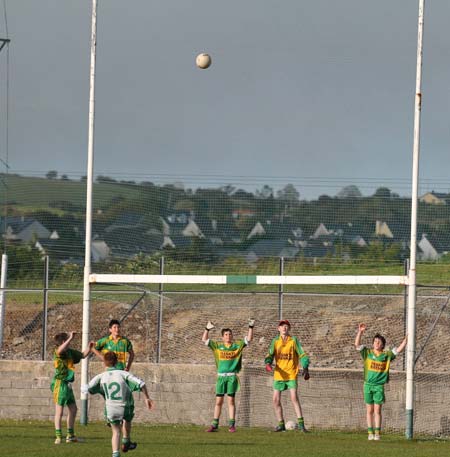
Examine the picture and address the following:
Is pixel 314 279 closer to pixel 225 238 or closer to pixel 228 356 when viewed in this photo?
pixel 228 356

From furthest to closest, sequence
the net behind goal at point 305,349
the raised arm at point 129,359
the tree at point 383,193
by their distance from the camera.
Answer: the tree at point 383,193, the net behind goal at point 305,349, the raised arm at point 129,359

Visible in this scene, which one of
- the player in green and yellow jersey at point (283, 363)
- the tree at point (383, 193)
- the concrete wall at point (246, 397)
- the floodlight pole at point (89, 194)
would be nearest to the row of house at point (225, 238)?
the tree at point (383, 193)

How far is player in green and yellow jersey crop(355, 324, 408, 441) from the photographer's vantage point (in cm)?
1786

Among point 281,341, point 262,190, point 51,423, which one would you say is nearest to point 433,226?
point 262,190

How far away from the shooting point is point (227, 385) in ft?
62.2

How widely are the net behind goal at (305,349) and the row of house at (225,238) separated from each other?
1.22 metres

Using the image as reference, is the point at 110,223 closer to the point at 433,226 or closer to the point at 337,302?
the point at 337,302

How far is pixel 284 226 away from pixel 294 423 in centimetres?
767

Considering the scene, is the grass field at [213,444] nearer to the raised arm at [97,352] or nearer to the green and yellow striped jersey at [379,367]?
the green and yellow striped jersey at [379,367]

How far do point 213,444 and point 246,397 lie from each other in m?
4.22

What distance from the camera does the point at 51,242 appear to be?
28531 mm

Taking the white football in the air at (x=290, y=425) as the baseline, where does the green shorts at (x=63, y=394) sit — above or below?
above

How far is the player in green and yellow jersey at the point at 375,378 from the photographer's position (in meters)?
17.9

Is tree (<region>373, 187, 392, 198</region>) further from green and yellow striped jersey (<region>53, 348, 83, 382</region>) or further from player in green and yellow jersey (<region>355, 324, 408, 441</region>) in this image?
green and yellow striped jersey (<region>53, 348, 83, 382</region>)
